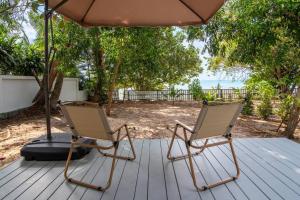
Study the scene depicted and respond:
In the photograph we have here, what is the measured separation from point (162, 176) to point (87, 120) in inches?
39.3

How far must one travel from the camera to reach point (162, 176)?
293cm

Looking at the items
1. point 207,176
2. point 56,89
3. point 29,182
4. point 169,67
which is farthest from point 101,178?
point 169,67

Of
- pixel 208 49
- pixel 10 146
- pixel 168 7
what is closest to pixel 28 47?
pixel 10 146

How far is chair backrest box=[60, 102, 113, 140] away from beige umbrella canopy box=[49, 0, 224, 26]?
1.34 metres

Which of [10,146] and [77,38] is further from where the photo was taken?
[77,38]

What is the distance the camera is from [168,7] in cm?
365

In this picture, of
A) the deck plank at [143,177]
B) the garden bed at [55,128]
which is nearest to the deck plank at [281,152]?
the deck plank at [143,177]

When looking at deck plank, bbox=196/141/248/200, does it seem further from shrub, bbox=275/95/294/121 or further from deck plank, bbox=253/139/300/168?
shrub, bbox=275/95/294/121

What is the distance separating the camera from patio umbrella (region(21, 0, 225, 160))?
343 cm

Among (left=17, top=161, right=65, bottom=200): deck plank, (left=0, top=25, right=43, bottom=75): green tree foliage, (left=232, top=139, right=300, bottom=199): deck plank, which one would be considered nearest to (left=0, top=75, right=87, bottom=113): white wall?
(left=0, top=25, right=43, bottom=75): green tree foliage

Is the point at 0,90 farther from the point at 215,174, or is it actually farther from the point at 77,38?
the point at 215,174

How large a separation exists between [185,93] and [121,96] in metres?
3.36

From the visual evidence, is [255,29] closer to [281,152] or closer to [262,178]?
[281,152]

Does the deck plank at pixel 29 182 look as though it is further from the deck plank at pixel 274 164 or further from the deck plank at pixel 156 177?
the deck plank at pixel 274 164
